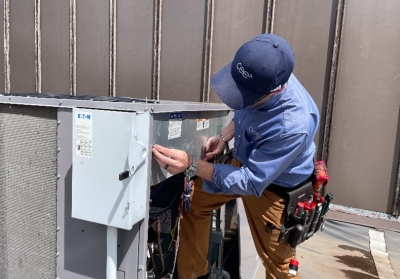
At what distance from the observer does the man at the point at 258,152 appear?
1563 millimetres

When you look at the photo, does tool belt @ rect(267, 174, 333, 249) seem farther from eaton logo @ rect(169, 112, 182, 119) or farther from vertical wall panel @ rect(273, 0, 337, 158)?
vertical wall panel @ rect(273, 0, 337, 158)

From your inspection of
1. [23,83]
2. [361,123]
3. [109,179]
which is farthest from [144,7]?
[109,179]

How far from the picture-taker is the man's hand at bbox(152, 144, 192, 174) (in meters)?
1.39

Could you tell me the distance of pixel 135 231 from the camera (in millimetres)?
1371

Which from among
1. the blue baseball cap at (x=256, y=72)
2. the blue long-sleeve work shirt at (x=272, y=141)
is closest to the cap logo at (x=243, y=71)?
the blue baseball cap at (x=256, y=72)

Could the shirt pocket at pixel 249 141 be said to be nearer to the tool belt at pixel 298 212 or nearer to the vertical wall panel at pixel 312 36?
the tool belt at pixel 298 212

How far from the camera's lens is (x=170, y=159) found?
1.44 meters

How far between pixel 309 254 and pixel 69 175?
265 cm

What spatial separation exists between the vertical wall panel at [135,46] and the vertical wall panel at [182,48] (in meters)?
0.21

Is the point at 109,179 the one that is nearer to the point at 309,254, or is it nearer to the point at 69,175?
the point at 69,175

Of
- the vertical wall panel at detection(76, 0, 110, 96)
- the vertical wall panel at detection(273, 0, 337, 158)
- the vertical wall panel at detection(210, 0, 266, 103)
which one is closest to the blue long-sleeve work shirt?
the vertical wall panel at detection(273, 0, 337, 158)

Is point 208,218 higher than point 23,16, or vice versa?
point 23,16

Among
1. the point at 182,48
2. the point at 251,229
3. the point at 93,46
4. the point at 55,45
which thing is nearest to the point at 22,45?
the point at 55,45

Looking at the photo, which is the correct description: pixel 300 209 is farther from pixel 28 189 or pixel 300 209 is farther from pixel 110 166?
pixel 28 189
